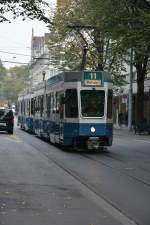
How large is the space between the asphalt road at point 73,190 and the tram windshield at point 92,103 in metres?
2.80

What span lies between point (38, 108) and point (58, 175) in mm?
20904

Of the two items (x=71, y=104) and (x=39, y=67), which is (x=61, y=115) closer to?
(x=71, y=104)

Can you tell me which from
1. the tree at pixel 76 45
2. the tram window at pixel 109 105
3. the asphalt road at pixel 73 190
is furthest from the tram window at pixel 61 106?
the tree at pixel 76 45

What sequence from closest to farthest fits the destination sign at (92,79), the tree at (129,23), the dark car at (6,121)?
the destination sign at (92,79) → the tree at (129,23) → the dark car at (6,121)

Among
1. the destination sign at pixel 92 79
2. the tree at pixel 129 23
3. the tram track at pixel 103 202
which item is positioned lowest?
the tram track at pixel 103 202

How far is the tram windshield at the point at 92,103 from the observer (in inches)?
1040

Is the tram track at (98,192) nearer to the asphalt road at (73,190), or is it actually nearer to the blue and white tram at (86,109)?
the asphalt road at (73,190)

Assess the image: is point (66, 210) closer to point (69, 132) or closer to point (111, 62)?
point (69, 132)

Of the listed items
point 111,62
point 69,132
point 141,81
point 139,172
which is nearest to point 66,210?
point 139,172

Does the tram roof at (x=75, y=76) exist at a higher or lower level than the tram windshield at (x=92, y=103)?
higher

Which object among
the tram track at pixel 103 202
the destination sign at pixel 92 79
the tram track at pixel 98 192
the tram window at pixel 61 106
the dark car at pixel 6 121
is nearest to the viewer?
the tram track at pixel 103 202

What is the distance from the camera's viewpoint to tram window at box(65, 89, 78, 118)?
1045 inches

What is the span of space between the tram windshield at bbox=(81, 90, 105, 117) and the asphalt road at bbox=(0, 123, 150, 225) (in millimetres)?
2801

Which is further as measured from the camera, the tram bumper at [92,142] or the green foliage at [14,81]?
the green foliage at [14,81]
